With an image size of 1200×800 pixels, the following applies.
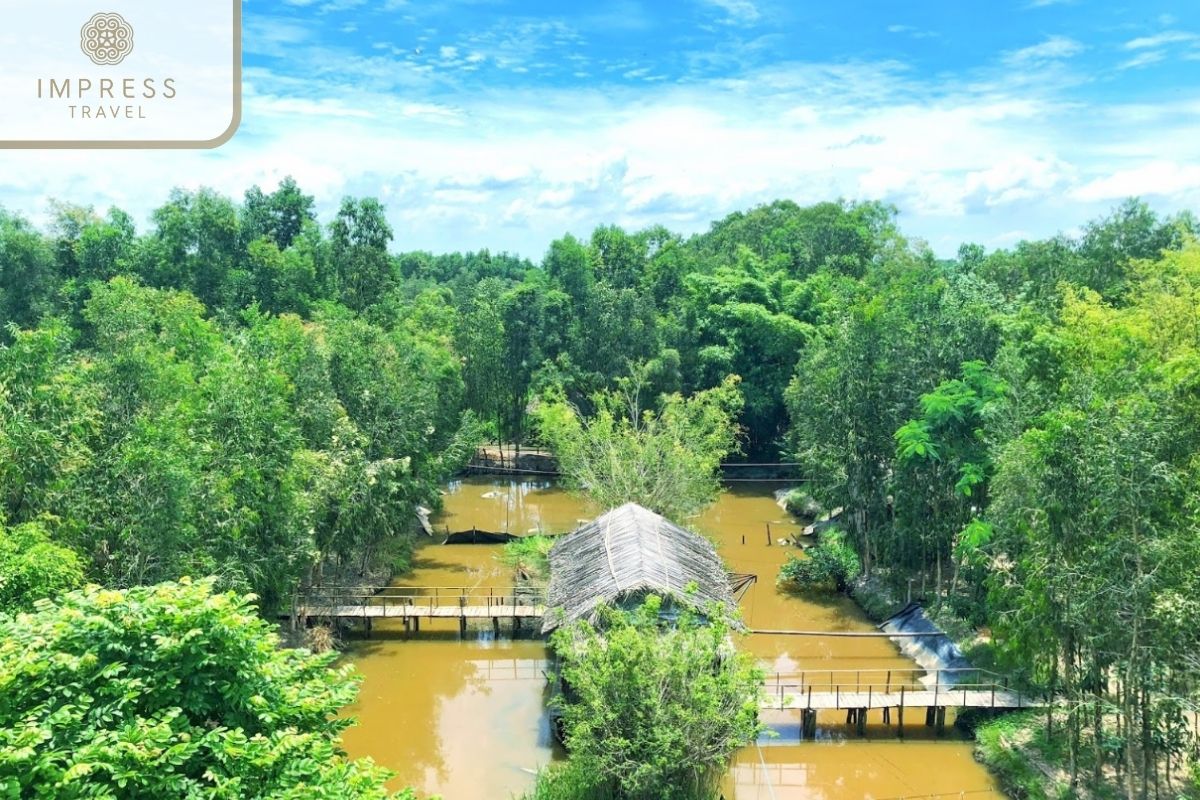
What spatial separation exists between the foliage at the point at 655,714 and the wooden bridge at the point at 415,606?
313 inches

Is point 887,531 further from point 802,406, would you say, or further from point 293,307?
point 293,307

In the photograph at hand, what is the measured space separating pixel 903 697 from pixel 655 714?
22.0 ft

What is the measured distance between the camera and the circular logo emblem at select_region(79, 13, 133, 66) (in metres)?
6.41

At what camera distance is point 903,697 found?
1677 centimetres

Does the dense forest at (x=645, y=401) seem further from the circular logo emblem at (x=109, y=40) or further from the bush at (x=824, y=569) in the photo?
the circular logo emblem at (x=109, y=40)

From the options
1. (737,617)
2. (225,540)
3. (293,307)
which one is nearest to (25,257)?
(293,307)

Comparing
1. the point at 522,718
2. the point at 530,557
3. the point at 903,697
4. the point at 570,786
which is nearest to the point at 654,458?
the point at 530,557

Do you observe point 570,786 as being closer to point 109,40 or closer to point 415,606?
point 415,606

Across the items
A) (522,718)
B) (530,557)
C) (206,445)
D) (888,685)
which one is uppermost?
(206,445)

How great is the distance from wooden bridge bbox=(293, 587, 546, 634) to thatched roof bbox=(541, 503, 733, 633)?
1.80 meters

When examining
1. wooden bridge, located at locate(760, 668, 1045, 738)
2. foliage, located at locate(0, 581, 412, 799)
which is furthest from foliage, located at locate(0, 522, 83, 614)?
wooden bridge, located at locate(760, 668, 1045, 738)

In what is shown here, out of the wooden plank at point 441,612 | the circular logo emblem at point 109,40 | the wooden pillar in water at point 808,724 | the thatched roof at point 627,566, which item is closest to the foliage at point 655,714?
the thatched roof at point 627,566

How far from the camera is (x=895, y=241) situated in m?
45.1

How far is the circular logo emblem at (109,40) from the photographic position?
21.0 ft
